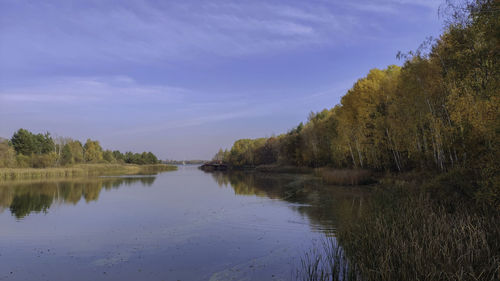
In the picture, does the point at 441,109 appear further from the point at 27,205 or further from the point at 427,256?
the point at 27,205

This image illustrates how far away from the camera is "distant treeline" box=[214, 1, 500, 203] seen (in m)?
10.4

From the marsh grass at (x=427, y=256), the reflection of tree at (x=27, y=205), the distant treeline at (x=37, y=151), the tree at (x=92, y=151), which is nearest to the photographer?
the marsh grass at (x=427, y=256)

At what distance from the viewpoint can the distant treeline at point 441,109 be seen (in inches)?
411

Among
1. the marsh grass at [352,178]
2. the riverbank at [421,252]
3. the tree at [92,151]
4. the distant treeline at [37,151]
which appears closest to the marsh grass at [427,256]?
the riverbank at [421,252]

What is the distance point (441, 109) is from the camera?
874 inches

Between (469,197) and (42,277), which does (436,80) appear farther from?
(42,277)

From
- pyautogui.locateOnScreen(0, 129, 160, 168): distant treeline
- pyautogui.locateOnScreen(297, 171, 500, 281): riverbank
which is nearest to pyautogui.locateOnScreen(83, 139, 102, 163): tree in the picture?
pyautogui.locateOnScreen(0, 129, 160, 168): distant treeline

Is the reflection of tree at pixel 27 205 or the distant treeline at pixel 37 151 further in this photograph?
the distant treeline at pixel 37 151

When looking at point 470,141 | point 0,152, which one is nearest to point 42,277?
point 470,141

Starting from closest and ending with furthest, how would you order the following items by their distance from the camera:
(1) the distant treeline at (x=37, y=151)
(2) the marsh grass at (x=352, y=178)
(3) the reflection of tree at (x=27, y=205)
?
(3) the reflection of tree at (x=27, y=205) → (2) the marsh grass at (x=352, y=178) → (1) the distant treeline at (x=37, y=151)

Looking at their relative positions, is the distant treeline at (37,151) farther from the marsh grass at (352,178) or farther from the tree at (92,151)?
the marsh grass at (352,178)

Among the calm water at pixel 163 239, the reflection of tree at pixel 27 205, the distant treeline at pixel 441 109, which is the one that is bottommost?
the calm water at pixel 163 239

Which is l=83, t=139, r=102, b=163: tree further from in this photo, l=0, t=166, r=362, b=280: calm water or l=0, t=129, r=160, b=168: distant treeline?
l=0, t=166, r=362, b=280: calm water

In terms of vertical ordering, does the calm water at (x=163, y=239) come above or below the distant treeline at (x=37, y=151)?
below
